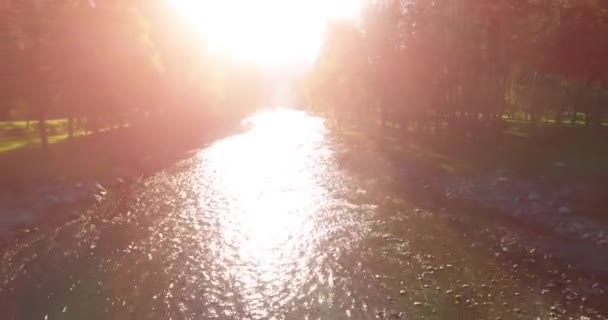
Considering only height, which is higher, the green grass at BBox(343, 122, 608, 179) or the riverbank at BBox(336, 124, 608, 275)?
the green grass at BBox(343, 122, 608, 179)

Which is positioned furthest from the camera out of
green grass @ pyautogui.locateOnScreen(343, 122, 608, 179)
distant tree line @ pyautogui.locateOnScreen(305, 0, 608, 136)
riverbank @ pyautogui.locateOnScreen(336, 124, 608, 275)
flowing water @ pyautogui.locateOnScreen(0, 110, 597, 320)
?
distant tree line @ pyautogui.locateOnScreen(305, 0, 608, 136)

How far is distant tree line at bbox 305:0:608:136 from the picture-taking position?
2323 inches

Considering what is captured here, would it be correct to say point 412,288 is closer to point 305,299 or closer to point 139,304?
point 305,299

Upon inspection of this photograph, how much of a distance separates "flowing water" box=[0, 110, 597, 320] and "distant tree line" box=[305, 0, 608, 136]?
26.3 meters

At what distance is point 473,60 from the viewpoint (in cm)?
6225

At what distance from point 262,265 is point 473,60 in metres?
45.1

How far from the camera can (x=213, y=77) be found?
114250 mm

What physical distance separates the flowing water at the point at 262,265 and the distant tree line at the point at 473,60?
86.2 ft

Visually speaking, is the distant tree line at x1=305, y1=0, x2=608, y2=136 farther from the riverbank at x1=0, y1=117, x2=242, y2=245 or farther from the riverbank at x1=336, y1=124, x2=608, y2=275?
the riverbank at x1=0, y1=117, x2=242, y2=245

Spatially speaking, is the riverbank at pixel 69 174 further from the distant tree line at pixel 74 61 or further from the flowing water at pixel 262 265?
the distant tree line at pixel 74 61

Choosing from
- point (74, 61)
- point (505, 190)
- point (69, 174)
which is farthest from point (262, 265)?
point (74, 61)

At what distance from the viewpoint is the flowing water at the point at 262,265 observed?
24.9 metres

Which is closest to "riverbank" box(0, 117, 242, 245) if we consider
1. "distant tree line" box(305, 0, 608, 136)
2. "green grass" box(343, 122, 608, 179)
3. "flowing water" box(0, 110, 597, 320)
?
"flowing water" box(0, 110, 597, 320)

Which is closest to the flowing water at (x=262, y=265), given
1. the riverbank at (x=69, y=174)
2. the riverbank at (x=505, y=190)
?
the riverbank at (x=69, y=174)
